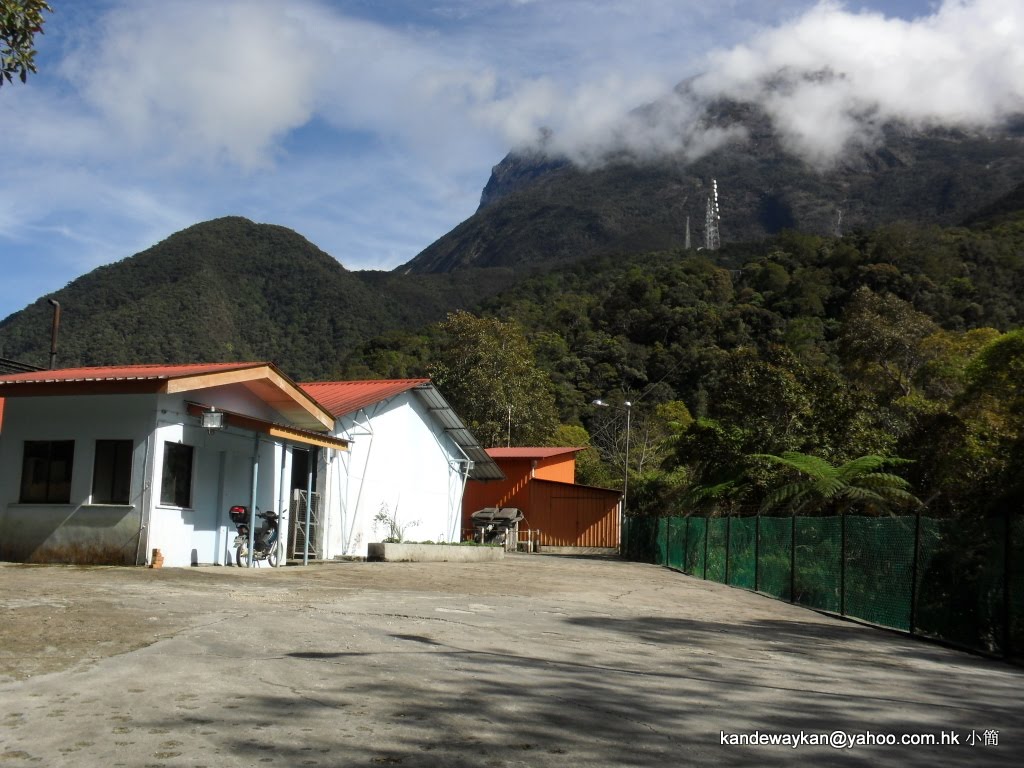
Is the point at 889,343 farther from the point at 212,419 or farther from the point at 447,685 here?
the point at 447,685

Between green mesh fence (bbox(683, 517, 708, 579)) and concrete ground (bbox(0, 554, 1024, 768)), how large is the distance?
10.3 metres

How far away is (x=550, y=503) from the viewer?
40.2m

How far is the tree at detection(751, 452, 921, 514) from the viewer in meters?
21.7

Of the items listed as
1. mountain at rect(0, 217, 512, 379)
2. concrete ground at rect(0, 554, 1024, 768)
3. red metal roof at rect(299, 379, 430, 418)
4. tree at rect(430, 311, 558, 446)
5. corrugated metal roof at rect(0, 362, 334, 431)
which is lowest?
concrete ground at rect(0, 554, 1024, 768)

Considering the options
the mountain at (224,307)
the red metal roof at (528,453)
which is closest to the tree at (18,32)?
the red metal roof at (528,453)

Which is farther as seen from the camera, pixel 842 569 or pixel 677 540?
pixel 677 540

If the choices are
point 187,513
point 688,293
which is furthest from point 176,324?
point 187,513

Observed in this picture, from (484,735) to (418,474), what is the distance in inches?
926

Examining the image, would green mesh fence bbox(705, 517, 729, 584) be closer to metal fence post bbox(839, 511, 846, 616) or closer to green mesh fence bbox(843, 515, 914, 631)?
metal fence post bbox(839, 511, 846, 616)

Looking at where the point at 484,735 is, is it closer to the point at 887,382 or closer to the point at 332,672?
the point at 332,672

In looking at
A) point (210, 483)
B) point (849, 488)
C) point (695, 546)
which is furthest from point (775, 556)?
point (210, 483)

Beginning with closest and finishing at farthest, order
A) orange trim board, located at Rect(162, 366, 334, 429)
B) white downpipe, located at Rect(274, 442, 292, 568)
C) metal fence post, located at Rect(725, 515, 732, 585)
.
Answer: orange trim board, located at Rect(162, 366, 334, 429), white downpipe, located at Rect(274, 442, 292, 568), metal fence post, located at Rect(725, 515, 732, 585)

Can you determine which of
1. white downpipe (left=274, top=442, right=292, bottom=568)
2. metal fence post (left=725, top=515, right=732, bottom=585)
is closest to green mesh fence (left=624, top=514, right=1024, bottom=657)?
metal fence post (left=725, top=515, right=732, bottom=585)

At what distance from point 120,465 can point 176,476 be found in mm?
960
